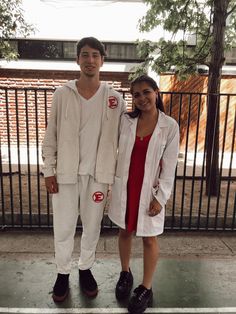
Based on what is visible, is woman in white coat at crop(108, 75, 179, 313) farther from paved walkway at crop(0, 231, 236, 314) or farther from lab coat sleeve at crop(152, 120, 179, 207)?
paved walkway at crop(0, 231, 236, 314)

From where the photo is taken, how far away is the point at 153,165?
266cm

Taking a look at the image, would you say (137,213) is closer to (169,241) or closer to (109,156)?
(109,156)

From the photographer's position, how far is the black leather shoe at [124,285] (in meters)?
3.10

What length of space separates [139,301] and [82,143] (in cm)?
141

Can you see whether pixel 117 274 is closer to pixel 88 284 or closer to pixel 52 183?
pixel 88 284

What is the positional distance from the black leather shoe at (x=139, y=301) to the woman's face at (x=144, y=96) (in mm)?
1539

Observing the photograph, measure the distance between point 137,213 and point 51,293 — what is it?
1165 millimetres

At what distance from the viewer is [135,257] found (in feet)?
12.5

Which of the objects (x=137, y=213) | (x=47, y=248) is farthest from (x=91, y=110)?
(x=47, y=248)

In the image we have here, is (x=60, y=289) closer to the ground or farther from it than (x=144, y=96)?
closer to the ground

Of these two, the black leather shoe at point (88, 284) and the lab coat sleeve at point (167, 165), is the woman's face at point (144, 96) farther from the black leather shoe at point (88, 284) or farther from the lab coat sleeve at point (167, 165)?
the black leather shoe at point (88, 284)

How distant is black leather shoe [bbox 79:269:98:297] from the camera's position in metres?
3.10

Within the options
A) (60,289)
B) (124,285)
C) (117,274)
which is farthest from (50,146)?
(117,274)

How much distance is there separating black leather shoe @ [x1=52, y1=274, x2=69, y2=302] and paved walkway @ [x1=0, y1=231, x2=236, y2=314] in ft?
0.17
